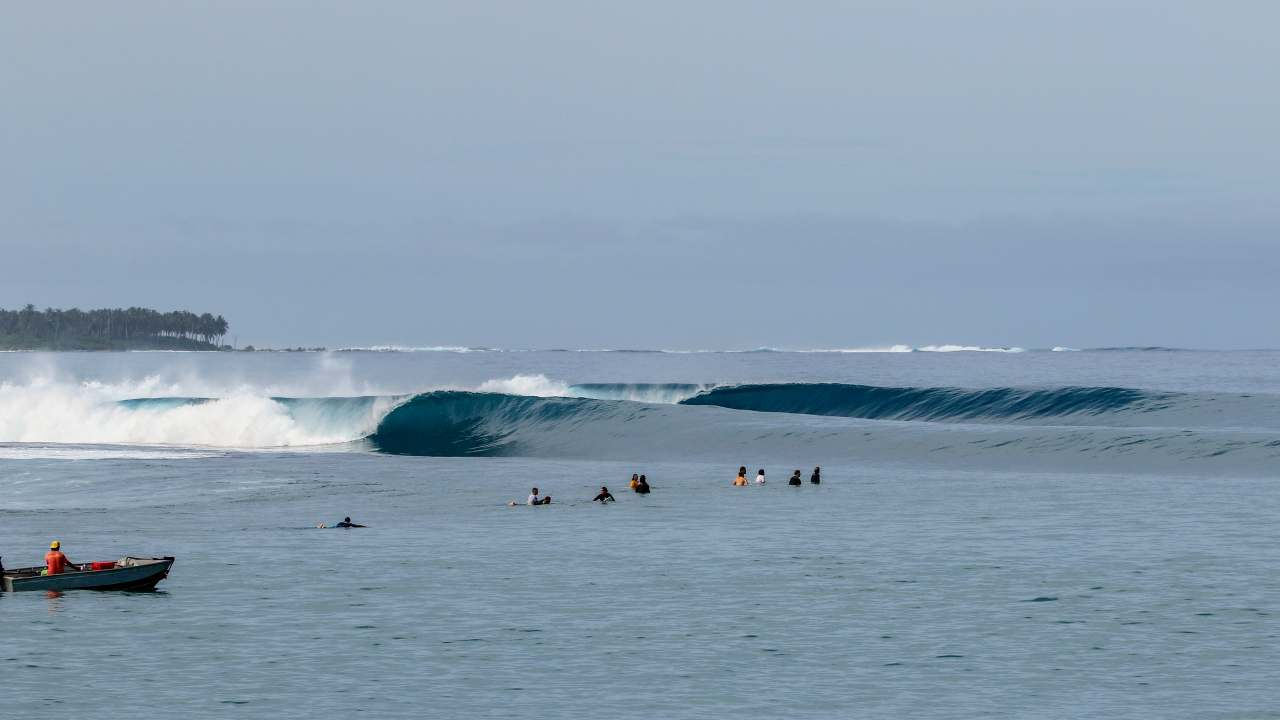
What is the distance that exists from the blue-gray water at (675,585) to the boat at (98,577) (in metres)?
0.33

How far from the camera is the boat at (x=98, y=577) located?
2370 cm

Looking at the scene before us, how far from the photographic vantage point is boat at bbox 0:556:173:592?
23.7 m

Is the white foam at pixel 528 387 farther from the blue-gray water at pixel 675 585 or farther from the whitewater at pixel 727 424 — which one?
the blue-gray water at pixel 675 585

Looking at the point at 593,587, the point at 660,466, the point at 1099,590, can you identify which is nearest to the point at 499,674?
the point at 593,587

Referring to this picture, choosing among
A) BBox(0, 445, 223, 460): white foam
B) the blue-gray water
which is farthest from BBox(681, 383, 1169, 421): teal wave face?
BBox(0, 445, 223, 460): white foam

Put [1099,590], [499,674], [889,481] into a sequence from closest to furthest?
[499,674]
[1099,590]
[889,481]

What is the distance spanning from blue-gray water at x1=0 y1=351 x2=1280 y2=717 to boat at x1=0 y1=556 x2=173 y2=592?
326 millimetres

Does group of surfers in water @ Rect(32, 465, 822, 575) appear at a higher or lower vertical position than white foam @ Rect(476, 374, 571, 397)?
lower

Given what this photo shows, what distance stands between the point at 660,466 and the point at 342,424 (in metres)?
26.8

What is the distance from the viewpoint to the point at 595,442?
62.4 metres

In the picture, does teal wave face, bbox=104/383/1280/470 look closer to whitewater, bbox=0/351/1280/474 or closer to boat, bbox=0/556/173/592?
whitewater, bbox=0/351/1280/474

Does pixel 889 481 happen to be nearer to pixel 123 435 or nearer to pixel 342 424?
pixel 342 424

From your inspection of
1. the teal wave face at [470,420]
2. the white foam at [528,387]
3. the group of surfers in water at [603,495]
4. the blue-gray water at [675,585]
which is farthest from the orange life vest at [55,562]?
the white foam at [528,387]

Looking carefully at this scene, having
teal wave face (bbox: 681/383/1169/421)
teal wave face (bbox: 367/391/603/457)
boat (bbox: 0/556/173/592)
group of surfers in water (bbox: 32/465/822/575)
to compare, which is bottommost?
boat (bbox: 0/556/173/592)
